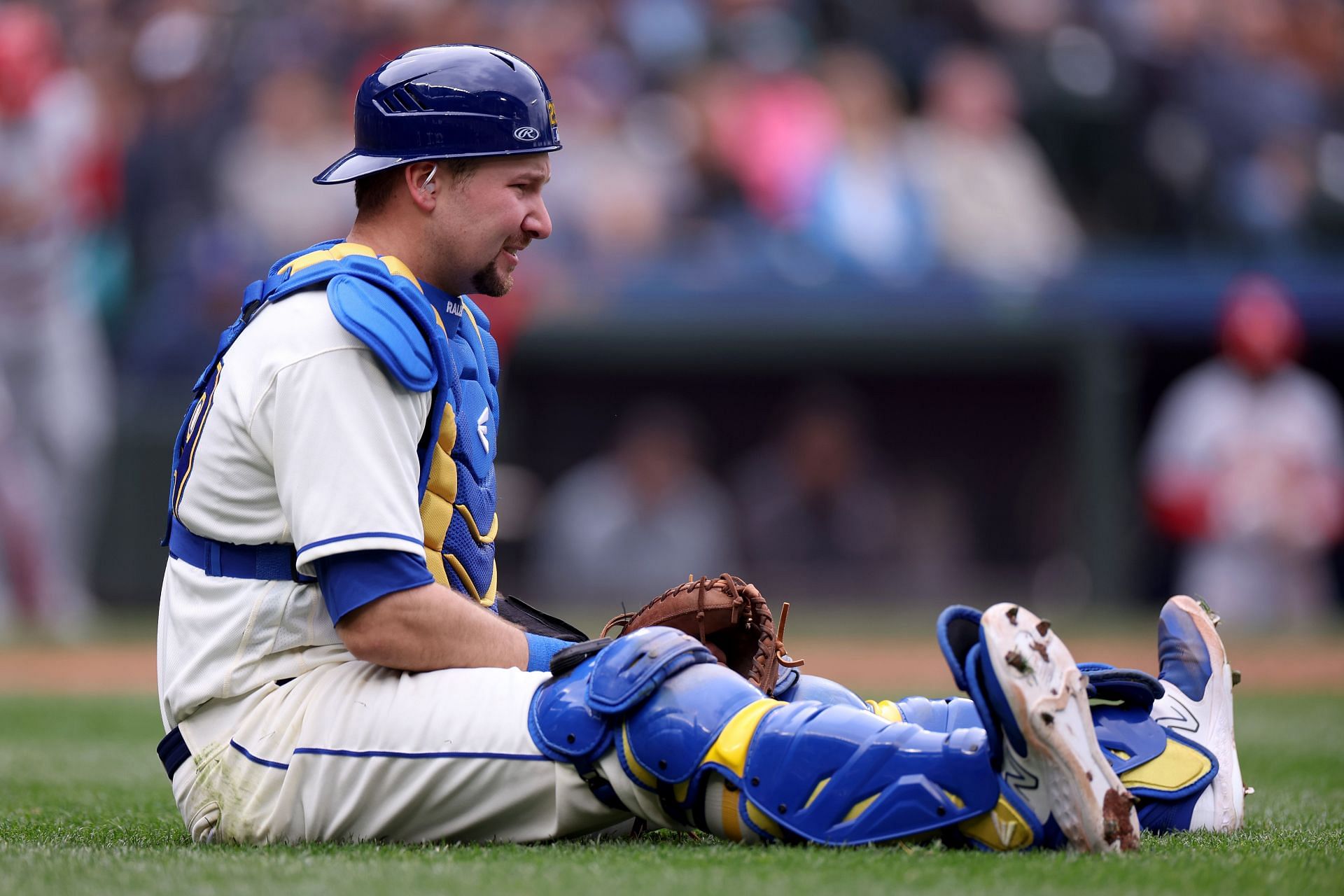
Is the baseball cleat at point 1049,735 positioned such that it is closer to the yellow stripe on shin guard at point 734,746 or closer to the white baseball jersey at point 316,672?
the yellow stripe on shin guard at point 734,746

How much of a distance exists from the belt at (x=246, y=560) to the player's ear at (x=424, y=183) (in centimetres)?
65

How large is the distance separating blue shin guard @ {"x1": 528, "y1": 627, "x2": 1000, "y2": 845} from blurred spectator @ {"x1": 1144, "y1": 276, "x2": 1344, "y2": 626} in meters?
8.20

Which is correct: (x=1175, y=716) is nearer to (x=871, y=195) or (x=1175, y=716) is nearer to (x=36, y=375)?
(x=36, y=375)

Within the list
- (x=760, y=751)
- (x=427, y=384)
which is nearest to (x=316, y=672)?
(x=427, y=384)

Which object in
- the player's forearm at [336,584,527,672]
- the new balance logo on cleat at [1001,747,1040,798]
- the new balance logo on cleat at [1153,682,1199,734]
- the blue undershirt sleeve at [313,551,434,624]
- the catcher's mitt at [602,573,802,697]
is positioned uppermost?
the blue undershirt sleeve at [313,551,434,624]

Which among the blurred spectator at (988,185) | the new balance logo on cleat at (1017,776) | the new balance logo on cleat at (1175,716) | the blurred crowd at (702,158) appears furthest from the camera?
the blurred spectator at (988,185)

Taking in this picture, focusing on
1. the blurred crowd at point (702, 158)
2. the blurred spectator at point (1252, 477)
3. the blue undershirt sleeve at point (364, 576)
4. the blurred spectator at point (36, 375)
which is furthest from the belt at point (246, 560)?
the blurred spectator at point (1252, 477)

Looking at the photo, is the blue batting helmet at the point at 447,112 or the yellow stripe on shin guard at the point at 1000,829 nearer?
the yellow stripe on shin guard at the point at 1000,829

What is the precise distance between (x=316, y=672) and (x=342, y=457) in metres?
0.39

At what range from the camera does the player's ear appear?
293 cm

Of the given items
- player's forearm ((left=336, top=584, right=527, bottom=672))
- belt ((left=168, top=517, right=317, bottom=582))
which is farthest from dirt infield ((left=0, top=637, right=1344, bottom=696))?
belt ((left=168, top=517, right=317, bottom=582))

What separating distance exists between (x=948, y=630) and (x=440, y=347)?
93 cm

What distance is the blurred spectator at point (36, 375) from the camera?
916 cm

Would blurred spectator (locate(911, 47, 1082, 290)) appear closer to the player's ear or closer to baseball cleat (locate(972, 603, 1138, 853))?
the player's ear
